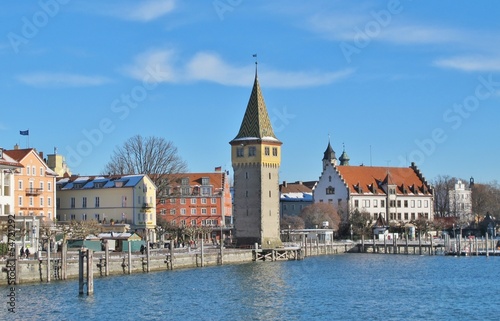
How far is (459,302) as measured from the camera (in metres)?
46.9

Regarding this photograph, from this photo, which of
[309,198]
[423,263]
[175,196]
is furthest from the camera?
[309,198]

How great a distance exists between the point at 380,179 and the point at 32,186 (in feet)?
184

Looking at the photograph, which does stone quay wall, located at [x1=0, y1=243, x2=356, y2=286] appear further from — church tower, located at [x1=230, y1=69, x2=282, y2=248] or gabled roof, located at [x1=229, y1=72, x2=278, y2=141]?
gabled roof, located at [x1=229, y1=72, x2=278, y2=141]

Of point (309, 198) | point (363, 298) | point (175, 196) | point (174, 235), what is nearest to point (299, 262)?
point (174, 235)

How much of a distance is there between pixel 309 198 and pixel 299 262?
54953mm

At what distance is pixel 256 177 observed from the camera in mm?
84875

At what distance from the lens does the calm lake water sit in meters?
41.6

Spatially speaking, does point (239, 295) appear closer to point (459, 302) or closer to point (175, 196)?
point (459, 302)

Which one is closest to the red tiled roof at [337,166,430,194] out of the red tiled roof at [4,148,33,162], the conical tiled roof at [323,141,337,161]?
the conical tiled roof at [323,141,337,161]

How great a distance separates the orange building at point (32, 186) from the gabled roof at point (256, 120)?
Answer: 64.7ft

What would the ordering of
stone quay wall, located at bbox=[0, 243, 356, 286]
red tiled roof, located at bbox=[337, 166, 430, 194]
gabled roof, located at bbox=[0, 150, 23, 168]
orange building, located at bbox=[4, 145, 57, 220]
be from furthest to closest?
red tiled roof, located at bbox=[337, 166, 430, 194], orange building, located at bbox=[4, 145, 57, 220], gabled roof, located at bbox=[0, 150, 23, 168], stone quay wall, located at bbox=[0, 243, 356, 286]

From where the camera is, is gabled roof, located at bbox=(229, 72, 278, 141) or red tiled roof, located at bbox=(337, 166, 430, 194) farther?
red tiled roof, located at bbox=(337, 166, 430, 194)

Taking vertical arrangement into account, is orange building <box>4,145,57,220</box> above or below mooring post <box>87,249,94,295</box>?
above

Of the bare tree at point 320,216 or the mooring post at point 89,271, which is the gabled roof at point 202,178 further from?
the mooring post at point 89,271
